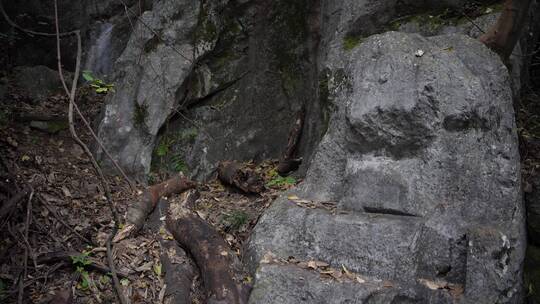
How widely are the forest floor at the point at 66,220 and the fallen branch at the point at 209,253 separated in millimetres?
256

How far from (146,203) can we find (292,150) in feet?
8.85

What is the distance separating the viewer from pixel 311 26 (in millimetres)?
7953

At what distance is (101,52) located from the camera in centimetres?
945

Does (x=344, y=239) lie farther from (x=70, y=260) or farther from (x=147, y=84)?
(x=147, y=84)

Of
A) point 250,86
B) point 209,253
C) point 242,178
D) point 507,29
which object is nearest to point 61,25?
point 250,86

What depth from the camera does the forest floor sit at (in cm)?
438

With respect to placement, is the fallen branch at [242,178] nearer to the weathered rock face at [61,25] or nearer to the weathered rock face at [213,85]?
the weathered rock face at [213,85]

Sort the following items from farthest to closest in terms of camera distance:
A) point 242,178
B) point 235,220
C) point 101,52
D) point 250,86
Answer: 1. point 101,52
2. point 250,86
3. point 242,178
4. point 235,220

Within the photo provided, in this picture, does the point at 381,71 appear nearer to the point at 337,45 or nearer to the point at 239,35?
the point at 337,45

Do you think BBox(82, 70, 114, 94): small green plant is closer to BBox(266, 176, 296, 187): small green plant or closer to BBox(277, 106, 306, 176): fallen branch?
BBox(266, 176, 296, 187): small green plant

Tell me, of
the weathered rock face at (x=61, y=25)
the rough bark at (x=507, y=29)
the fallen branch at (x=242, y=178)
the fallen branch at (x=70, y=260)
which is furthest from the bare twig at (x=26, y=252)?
the rough bark at (x=507, y=29)

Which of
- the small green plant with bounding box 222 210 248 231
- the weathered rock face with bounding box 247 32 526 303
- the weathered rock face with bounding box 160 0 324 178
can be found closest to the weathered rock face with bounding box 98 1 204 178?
the weathered rock face with bounding box 160 0 324 178

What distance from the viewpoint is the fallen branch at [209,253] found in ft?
13.8

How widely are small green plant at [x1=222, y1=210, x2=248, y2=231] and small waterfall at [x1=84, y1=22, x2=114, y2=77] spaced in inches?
213
